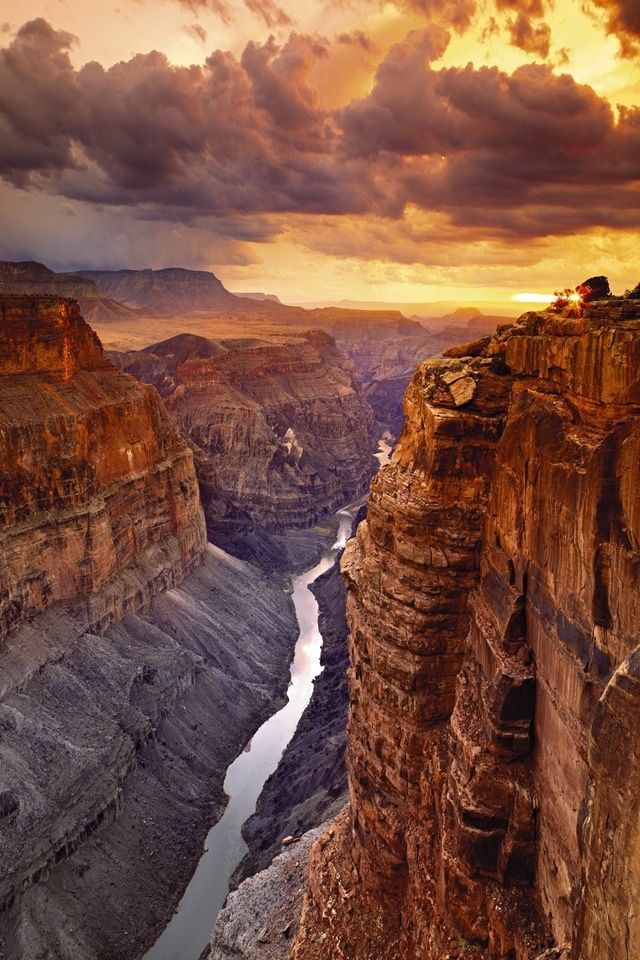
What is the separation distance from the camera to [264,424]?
105 meters

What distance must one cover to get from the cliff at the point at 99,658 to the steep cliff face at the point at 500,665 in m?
19.0

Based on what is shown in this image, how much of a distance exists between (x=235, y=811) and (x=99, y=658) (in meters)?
13.5

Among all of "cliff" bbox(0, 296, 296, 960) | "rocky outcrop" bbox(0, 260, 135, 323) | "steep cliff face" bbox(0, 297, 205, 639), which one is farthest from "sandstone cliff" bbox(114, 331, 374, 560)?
"rocky outcrop" bbox(0, 260, 135, 323)

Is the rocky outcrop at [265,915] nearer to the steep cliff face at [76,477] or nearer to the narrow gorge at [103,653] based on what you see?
the narrow gorge at [103,653]

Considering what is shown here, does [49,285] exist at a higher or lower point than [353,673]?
higher

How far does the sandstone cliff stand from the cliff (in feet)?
67.5

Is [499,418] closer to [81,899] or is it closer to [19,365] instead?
[81,899]

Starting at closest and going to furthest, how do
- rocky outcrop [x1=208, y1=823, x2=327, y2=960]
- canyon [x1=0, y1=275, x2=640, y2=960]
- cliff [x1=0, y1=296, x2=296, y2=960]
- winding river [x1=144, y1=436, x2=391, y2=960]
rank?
canyon [x1=0, y1=275, x2=640, y2=960], rocky outcrop [x1=208, y1=823, x2=327, y2=960], winding river [x1=144, y1=436, x2=391, y2=960], cliff [x1=0, y1=296, x2=296, y2=960]

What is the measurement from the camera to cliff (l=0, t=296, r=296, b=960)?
34062 millimetres

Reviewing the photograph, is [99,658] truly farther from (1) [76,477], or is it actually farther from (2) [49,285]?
(2) [49,285]

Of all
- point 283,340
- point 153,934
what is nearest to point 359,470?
point 283,340

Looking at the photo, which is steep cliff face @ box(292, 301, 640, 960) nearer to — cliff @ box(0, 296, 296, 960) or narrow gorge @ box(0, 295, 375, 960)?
narrow gorge @ box(0, 295, 375, 960)

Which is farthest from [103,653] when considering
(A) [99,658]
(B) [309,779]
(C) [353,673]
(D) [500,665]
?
(D) [500,665]

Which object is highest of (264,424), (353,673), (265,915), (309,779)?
(353,673)
